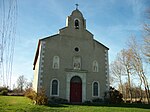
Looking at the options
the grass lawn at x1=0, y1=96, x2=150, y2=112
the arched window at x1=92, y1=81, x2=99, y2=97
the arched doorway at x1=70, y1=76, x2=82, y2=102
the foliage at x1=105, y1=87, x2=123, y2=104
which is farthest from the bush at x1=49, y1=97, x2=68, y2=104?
the foliage at x1=105, y1=87, x2=123, y2=104

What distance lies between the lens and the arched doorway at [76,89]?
21.9 meters

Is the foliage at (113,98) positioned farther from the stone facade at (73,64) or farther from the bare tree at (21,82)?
the bare tree at (21,82)

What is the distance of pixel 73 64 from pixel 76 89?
287cm

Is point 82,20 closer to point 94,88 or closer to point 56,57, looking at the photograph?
point 56,57

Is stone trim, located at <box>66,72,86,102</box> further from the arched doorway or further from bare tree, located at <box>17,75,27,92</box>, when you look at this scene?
bare tree, located at <box>17,75,27,92</box>

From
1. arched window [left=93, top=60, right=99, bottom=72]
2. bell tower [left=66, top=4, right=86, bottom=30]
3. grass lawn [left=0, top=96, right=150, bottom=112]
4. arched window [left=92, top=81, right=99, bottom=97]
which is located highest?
bell tower [left=66, top=4, right=86, bottom=30]

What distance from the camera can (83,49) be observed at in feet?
77.5

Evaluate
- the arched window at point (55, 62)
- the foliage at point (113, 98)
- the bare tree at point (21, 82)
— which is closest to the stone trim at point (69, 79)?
the arched window at point (55, 62)

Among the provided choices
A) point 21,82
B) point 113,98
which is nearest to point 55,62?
point 113,98

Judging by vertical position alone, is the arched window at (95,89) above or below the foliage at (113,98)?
above

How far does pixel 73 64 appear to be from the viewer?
22641 mm

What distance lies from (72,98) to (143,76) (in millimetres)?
16257

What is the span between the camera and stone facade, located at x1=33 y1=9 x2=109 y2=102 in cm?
2138

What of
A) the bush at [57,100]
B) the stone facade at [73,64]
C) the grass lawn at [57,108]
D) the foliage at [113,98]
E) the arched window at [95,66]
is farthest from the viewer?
the arched window at [95,66]
